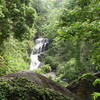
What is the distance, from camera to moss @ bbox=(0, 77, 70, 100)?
9.23ft

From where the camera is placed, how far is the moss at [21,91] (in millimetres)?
2812

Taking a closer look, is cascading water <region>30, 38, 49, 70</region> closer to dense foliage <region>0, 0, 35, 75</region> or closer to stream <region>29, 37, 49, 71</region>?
stream <region>29, 37, 49, 71</region>

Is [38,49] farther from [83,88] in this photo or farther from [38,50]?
Result: [83,88]

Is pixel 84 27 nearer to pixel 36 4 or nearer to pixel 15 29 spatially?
pixel 15 29

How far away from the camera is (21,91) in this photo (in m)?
2.98

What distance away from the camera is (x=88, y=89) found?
4.91 metres

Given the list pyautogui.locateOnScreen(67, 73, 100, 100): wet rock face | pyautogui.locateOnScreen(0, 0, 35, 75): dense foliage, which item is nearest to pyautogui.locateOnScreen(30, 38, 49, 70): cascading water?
pyautogui.locateOnScreen(0, 0, 35, 75): dense foliage

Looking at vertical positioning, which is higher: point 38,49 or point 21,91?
point 38,49

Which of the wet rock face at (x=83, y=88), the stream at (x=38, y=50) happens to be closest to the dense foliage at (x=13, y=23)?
the wet rock face at (x=83, y=88)

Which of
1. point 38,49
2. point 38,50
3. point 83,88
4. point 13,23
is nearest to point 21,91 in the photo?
point 83,88

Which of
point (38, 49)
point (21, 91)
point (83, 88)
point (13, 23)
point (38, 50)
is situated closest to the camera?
point (21, 91)

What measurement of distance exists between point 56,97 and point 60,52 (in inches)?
698

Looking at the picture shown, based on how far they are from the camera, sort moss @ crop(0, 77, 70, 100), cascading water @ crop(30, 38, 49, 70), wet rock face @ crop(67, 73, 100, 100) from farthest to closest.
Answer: cascading water @ crop(30, 38, 49, 70), wet rock face @ crop(67, 73, 100, 100), moss @ crop(0, 77, 70, 100)

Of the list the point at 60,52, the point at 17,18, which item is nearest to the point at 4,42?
the point at 17,18
